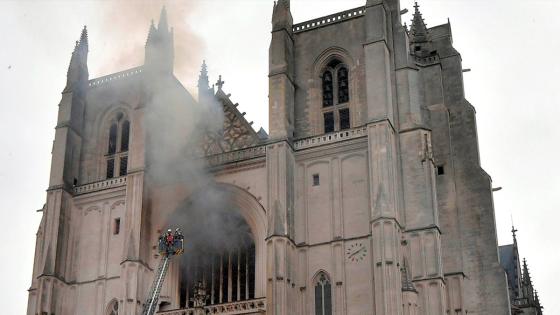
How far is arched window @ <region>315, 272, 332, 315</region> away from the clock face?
1.21m

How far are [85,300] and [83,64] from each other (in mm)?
11467

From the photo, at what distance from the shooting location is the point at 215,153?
38.3 metres

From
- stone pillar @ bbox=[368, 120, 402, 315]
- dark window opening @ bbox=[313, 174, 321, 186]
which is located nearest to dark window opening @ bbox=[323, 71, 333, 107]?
dark window opening @ bbox=[313, 174, 321, 186]

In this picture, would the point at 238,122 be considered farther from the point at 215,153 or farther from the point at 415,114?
Result: the point at 415,114

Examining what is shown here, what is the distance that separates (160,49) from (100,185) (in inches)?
259

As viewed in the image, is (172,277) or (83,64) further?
(83,64)

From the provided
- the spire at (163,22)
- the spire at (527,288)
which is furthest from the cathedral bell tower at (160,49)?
the spire at (527,288)

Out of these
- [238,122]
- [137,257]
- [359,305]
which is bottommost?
[359,305]

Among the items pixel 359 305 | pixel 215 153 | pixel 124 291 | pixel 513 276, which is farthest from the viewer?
pixel 513 276

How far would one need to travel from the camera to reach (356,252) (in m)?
33.5

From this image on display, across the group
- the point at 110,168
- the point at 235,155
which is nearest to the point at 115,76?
the point at 110,168

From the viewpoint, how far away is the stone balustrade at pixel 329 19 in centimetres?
3812

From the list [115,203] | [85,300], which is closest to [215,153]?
[115,203]

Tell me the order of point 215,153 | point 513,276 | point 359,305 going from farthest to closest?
point 513,276, point 215,153, point 359,305
